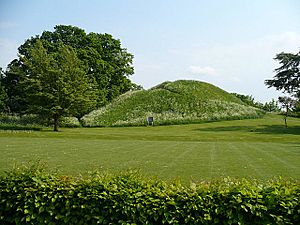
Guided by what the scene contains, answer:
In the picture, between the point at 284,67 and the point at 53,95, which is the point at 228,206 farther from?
the point at 284,67

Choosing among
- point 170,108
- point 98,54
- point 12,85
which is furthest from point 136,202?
point 12,85

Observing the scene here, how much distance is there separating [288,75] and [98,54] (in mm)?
28056

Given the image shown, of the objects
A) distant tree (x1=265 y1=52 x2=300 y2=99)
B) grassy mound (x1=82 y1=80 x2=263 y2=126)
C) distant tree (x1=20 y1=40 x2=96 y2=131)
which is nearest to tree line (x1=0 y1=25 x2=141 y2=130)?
distant tree (x1=20 y1=40 x2=96 y2=131)

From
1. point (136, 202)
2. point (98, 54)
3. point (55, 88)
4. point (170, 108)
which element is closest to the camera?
point (136, 202)

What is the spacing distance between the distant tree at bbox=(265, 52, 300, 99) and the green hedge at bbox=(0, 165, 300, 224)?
35794 millimetres

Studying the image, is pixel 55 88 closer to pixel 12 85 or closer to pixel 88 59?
pixel 88 59

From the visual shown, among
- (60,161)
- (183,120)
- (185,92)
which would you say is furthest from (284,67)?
(60,161)

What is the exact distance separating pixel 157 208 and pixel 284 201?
5.98 ft

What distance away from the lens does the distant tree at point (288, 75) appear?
37.2m

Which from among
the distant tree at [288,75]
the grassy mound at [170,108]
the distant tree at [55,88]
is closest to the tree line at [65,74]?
the distant tree at [55,88]

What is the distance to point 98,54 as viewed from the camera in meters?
50.1

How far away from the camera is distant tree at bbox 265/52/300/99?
1465 inches

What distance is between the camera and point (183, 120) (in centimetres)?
4294

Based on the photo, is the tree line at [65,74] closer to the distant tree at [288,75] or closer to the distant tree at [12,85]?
the distant tree at [12,85]
